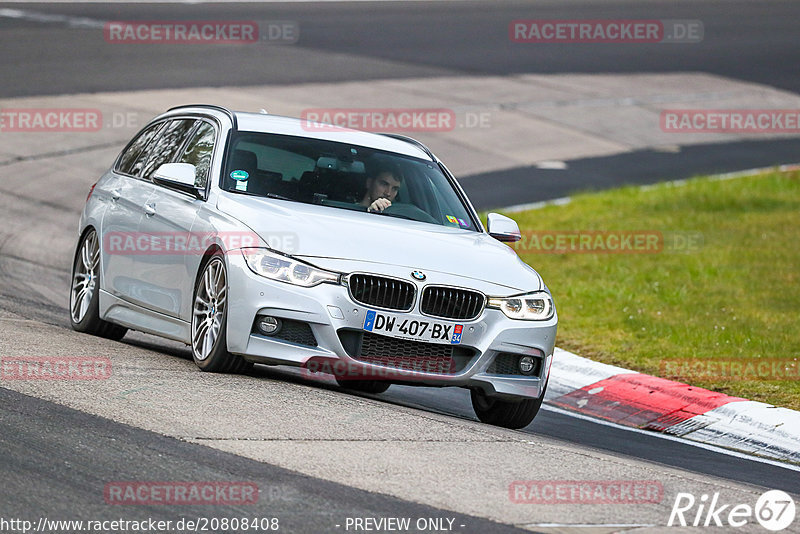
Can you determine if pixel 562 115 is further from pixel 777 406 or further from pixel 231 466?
pixel 231 466

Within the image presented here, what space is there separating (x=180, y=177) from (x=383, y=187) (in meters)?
1.39

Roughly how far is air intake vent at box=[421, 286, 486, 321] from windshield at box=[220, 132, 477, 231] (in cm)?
114

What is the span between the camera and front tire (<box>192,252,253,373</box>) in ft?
27.5

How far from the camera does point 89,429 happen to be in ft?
22.3

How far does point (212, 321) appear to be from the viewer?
8555 mm

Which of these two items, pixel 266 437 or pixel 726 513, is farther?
pixel 266 437

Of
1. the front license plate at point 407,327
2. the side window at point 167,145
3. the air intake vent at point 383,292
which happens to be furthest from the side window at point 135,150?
the front license plate at point 407,327

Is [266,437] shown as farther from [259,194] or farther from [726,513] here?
[259,194]

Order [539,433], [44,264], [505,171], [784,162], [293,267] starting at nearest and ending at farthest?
[293,267]
[539,433]
[44,264]
[505,171]
[784,162]

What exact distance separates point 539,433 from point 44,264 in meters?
7.54

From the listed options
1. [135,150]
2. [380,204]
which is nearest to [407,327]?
[380,204]

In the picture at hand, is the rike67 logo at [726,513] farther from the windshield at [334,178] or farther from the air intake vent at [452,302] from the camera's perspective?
the windshield at [334,178]

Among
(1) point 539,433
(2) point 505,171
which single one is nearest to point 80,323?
(1) point 539,433

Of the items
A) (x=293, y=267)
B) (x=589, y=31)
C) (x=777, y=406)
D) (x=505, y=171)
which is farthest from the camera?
(x=589, y=31)
